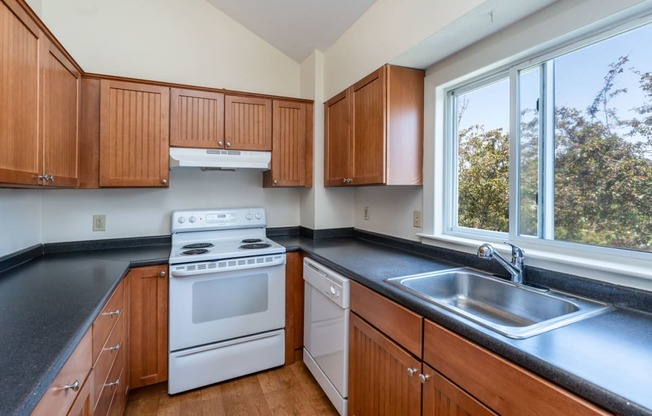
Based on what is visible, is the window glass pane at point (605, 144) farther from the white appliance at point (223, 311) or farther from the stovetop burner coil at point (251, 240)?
the stovetop burner coil at point (251, 240)

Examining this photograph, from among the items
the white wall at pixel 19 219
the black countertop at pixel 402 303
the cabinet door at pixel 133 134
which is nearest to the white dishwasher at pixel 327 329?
the black countertop at pixel 402 303

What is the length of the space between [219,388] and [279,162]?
1727mm

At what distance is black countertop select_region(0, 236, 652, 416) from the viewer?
2.26 feet

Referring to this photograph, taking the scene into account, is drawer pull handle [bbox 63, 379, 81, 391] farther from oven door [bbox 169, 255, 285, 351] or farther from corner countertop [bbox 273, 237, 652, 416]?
corner countertop [bbox 273, 237, 652, 416]

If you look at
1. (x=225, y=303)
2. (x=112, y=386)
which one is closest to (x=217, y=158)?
(x=225, y=303)

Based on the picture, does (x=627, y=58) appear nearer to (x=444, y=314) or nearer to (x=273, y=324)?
(x=444, y=314)

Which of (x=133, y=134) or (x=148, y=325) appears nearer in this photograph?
(x=148, y=325)

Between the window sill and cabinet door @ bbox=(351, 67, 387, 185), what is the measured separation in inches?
32.4

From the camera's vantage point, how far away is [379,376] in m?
1.45

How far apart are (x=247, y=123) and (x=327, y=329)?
5.54ft

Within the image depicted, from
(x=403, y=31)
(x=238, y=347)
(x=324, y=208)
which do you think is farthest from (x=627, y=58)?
(x=238, y=347)

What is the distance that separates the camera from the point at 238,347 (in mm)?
2164

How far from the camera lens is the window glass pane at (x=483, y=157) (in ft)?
5.58

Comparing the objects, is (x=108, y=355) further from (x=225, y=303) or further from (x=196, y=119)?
(x=196, y=119)
